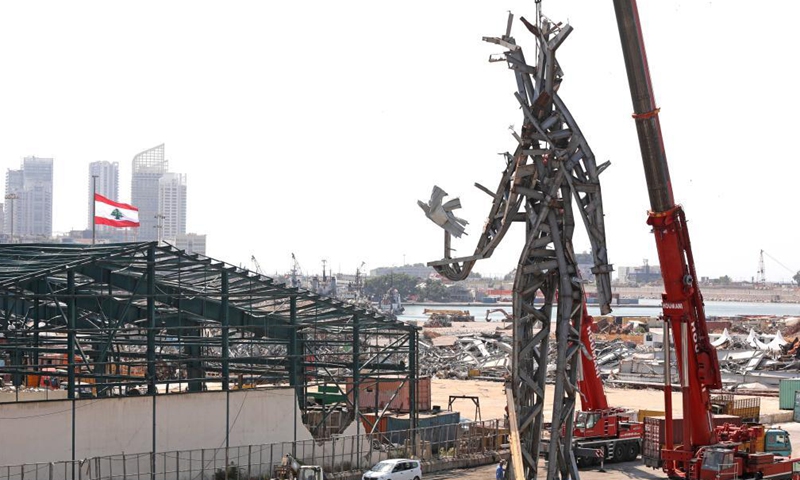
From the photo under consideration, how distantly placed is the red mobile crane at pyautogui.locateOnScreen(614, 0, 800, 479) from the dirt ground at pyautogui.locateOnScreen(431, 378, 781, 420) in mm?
24721

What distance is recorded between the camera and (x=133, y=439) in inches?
1518

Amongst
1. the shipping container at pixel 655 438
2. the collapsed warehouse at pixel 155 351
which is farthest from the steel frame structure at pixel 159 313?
the shipping container at pixel 655 438

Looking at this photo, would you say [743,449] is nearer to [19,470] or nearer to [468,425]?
[468,425]

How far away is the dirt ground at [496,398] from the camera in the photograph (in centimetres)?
6980

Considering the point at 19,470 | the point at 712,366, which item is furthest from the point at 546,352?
the point at 19,470

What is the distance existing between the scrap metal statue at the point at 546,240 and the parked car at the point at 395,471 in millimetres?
17352

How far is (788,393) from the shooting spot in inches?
2761

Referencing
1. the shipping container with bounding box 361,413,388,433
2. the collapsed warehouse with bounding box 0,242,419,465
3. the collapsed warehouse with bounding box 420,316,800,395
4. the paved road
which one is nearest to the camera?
the collapsed warehouse with bounding box 0,242,419,465

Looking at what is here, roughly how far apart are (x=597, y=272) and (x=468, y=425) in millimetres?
27680

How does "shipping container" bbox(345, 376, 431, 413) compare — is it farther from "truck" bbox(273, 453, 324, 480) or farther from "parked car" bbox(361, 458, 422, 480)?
"truck" bbox(273, 453, 324, 480)

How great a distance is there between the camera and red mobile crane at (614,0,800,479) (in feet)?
120

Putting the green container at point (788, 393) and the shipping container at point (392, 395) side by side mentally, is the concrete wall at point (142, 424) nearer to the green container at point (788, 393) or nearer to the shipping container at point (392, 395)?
the shipping container at point (392, 395)

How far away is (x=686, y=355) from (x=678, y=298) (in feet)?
6.44

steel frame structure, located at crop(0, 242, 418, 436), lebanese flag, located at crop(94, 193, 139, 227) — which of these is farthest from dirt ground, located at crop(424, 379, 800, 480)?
lebanese flag, located at crop(94, 193, 139, 227)
